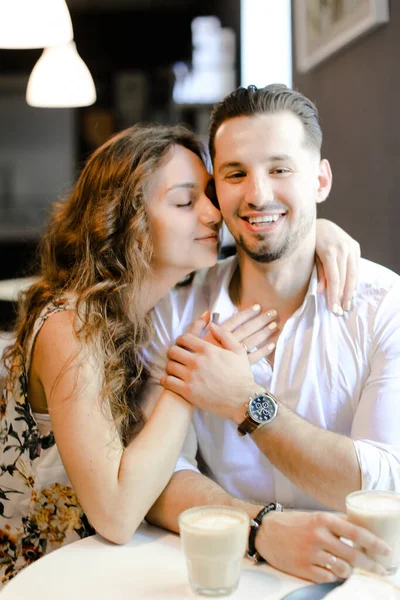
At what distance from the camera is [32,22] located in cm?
233

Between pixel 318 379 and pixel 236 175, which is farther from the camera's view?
pixel 236 175

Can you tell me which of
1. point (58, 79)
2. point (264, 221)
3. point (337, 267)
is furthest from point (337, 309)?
point (58, 79)

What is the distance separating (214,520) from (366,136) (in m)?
1.65

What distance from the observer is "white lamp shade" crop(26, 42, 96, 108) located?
3475 mm

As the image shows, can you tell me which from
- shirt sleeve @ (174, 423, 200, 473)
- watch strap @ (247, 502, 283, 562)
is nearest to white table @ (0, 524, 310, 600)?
watch strap @ (247, 502, 283, 562)

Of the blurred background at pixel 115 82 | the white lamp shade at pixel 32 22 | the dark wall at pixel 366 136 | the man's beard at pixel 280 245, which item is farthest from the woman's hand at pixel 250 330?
the blurred background at pixel 115 82

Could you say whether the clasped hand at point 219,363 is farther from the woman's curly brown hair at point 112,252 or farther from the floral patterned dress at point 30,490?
the floral patterned dress at point 30,490

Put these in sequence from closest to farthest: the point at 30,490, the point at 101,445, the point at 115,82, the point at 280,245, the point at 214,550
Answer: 1. the point at 214,550
2. the point at 101,445
3. the point at 30,490
4. the point at 280,245
5. the point at 115,82

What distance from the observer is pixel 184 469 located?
1.58m

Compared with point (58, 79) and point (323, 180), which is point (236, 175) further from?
point (58, 79)

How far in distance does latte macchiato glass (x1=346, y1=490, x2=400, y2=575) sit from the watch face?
34 cm

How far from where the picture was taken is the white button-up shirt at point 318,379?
160 centimetres

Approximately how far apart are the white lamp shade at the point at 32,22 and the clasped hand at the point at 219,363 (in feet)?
3.76

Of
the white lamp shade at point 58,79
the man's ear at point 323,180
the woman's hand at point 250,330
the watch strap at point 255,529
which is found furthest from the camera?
the white lamp shade at point 58,79
